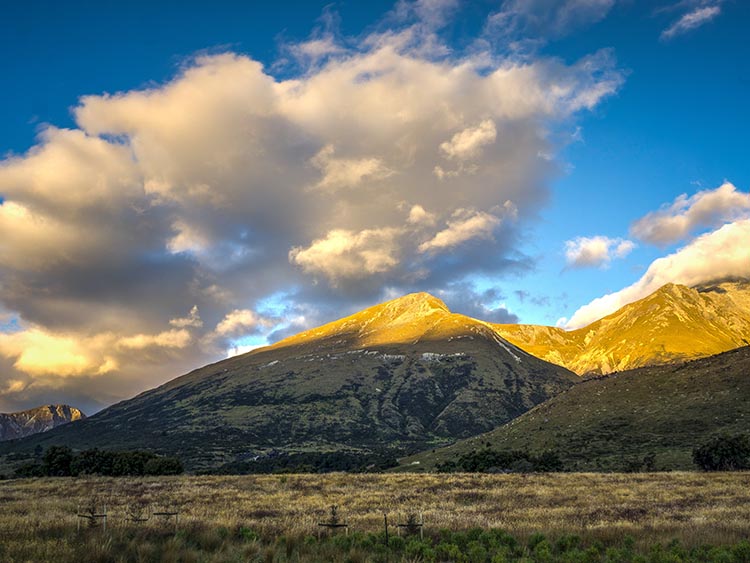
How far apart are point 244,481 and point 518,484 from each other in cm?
2559

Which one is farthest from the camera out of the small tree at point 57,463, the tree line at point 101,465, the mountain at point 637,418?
the small tree at point 57,463

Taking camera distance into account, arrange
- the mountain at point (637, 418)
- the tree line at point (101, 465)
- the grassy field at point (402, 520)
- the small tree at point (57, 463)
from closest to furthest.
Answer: the grassy field at point (402, 520), the mountain at point (637, 418), the tree line at point (101, 465), the small tree at point (57, 463)

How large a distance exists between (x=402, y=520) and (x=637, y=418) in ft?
Answer: 227

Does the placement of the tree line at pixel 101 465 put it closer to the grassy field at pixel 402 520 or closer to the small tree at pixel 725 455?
the grassy field at pixel 402 520

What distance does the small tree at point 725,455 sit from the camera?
49.6 metres

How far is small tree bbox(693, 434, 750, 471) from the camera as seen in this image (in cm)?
4959

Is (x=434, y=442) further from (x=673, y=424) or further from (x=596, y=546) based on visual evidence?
(x=596, y=546)

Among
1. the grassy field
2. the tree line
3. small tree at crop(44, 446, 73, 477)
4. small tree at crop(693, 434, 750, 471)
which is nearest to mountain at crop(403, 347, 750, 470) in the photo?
small tree at crop(693, 434, 750, 471)

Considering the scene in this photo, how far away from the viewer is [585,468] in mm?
61281

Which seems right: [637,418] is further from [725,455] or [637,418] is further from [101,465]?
[101,465]

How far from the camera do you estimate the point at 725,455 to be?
164ft

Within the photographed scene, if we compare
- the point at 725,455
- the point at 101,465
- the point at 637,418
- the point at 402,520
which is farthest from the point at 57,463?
the point at 637,418

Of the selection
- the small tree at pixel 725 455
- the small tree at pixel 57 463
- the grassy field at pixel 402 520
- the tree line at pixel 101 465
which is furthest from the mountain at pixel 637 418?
the small tree at pixel 57 463

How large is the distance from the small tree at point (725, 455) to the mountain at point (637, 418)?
3142mm
